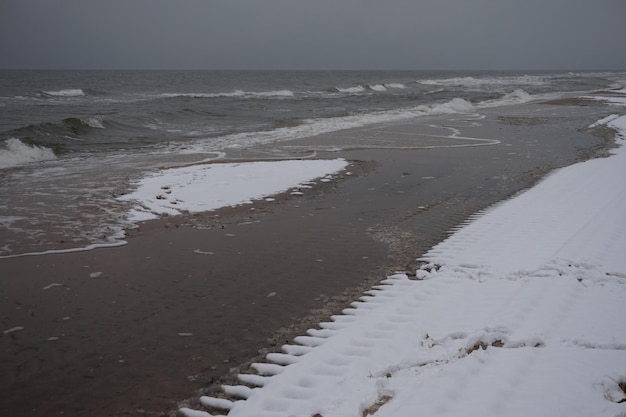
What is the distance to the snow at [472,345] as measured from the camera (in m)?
3.29

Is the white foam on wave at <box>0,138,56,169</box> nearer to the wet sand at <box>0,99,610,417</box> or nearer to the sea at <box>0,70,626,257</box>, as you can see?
the sea at <box>0,70,626,257</box>

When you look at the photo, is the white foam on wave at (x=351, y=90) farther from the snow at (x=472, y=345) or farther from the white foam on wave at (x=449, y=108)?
the snow at (x=472, y=345)

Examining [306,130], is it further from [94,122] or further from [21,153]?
[21,153]

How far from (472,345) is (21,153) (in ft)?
53.2

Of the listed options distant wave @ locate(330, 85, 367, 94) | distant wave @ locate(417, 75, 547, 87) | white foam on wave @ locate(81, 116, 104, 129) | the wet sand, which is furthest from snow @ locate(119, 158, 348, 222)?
distant wave @ locate(417, 75, 547, 87)

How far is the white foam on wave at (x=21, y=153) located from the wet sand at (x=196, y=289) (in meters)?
9.89

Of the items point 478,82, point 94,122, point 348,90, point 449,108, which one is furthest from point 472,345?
point 478,82

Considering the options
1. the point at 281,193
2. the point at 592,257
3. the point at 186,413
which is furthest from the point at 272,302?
the point at 281,193

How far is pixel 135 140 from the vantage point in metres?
19.6

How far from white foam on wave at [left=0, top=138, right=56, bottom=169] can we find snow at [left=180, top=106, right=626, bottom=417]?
1383 cm

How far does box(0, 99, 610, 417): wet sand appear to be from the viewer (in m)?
3.83

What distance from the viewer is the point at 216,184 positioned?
35.3 ft

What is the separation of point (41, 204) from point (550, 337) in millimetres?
8722

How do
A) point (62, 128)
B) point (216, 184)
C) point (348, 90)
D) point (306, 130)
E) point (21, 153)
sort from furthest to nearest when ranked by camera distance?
point (348, 90) → point (306, 130) → point (62, 128) → point (21, 153) → point (216, 184)
